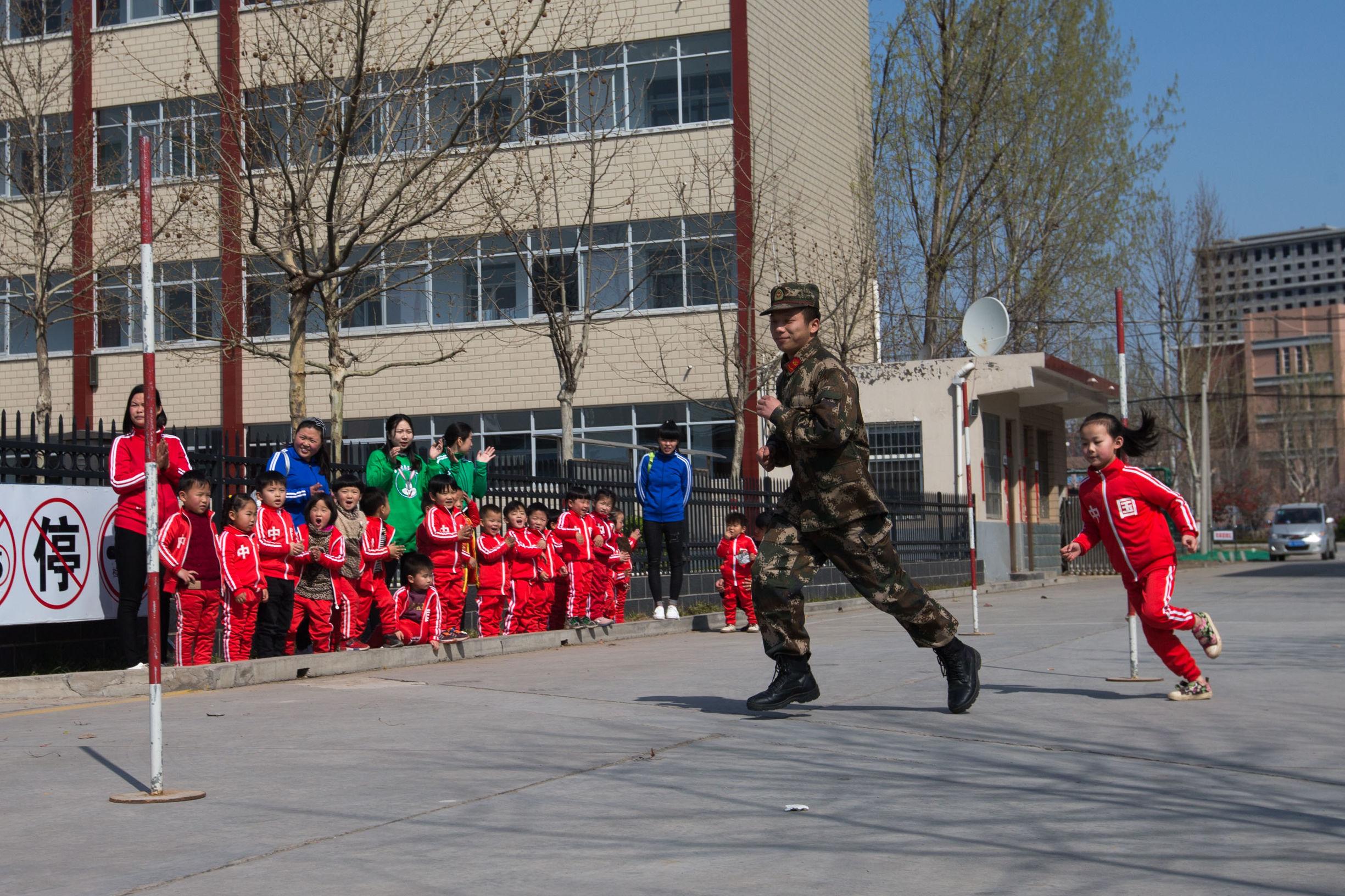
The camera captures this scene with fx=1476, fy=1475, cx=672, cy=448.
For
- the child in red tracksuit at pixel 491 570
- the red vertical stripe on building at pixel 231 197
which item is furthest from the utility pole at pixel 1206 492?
the child in red tracksuit at pixel 491 570

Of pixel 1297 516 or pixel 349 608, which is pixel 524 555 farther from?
pixel 1297 516

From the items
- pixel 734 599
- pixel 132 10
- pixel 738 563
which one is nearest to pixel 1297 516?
pixel 132 10

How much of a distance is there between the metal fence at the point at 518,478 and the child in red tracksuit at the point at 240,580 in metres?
0.80

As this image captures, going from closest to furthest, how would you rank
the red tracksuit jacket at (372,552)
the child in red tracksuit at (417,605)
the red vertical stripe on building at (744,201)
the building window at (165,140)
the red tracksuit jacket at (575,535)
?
the red tracksuit jacket at (372,552) < the child in red tracksuit at (417,605) < the red tracksuit jacket at (575,535) < the building window at (165,140) < the red vertical stripe on building at (744,201)

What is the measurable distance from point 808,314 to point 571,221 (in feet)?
68.7

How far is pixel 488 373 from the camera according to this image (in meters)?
30.7

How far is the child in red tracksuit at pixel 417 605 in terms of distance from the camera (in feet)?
37.9

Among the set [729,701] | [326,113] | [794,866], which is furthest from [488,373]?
[794,866]

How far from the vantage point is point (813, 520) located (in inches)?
294

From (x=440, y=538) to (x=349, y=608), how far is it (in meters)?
1.01

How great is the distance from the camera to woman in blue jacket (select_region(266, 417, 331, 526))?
11.4 metres

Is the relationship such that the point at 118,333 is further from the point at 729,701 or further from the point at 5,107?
the point at 729,701

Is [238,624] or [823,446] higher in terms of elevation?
[823,446]

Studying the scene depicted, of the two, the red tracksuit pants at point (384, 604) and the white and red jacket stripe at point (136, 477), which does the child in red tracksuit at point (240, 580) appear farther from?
the red tracksuit pants at point (384, 604)
